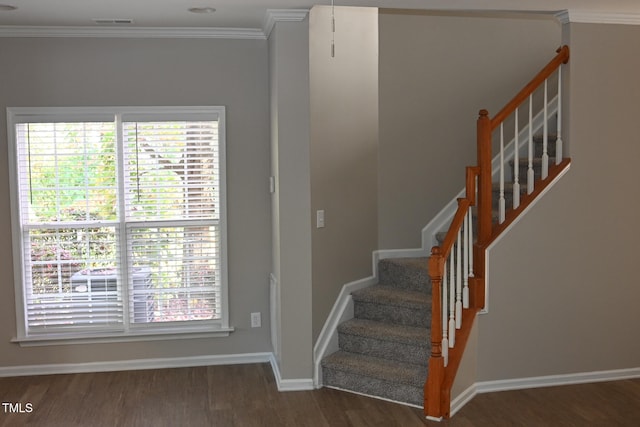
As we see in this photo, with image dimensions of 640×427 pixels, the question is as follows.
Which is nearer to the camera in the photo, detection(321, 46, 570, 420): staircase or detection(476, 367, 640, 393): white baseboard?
detection(321, 46, 570, 420): staircase

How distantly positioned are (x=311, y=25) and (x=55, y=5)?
1.57 metres

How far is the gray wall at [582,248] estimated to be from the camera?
4.73 meters

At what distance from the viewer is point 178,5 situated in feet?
14.3

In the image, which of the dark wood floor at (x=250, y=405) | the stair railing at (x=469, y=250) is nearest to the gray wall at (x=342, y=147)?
the dark wood floor at (x=250, y=405)

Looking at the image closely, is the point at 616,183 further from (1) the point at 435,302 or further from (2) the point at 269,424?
(2) the point at 269,424

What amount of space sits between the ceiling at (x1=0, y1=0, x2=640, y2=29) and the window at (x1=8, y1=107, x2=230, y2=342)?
26.3 inches

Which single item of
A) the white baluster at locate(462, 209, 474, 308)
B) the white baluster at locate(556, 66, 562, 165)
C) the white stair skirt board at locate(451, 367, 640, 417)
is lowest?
the white stair skirt board at locate(451, 367, 640, 417)

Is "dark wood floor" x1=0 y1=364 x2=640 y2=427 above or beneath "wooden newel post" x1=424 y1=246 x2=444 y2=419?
beneath

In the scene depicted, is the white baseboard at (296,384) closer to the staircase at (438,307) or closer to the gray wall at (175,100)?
the staircase at (438,307)

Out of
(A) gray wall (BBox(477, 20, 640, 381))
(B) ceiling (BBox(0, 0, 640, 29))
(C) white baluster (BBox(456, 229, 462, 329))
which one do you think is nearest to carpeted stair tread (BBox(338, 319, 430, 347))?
(C) white baluster (BBox(456, 229, 462, 329))

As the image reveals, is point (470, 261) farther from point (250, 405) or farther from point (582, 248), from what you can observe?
point (250, 405)

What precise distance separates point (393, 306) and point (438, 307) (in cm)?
81

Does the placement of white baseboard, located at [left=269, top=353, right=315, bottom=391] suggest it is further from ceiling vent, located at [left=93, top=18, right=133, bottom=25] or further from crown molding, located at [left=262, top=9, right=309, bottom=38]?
ceiling vent, located at [left=93, top=18, right=133, bottom=25]

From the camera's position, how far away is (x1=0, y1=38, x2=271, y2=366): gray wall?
511 cm
